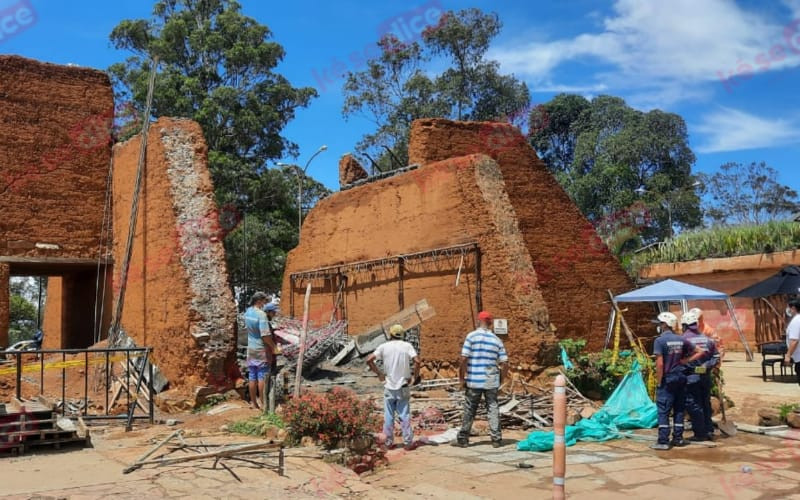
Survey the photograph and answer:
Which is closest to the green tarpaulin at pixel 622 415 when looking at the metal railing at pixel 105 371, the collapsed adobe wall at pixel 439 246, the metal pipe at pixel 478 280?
the collapsed adobe wall at pixel 439 246

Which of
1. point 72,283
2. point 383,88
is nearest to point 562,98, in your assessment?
point 383,88

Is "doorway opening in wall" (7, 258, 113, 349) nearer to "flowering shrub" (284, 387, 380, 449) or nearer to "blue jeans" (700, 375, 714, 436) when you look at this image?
"flowering shrub" (284, 387, 380, 449)

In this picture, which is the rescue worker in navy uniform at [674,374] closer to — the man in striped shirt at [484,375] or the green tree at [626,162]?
the man in striped shirt at [484,375]

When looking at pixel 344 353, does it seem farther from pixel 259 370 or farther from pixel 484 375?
pixel 484 375

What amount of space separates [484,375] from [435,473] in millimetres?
1715

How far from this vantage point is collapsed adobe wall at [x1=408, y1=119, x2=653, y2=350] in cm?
1424

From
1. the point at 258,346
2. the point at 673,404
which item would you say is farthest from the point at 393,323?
the point at 673,404

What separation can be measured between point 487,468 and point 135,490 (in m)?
3.56

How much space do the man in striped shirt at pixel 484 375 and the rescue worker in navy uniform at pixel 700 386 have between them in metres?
2.33

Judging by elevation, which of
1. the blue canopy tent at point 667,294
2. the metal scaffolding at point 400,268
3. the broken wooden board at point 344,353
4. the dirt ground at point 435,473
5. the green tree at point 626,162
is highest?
the green tree at point 626,162

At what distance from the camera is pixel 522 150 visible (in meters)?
16.5

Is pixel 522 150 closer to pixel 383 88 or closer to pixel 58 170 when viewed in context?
pixel 58 170

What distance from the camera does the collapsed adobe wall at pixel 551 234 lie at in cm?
1424

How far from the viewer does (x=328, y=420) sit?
8.12m
